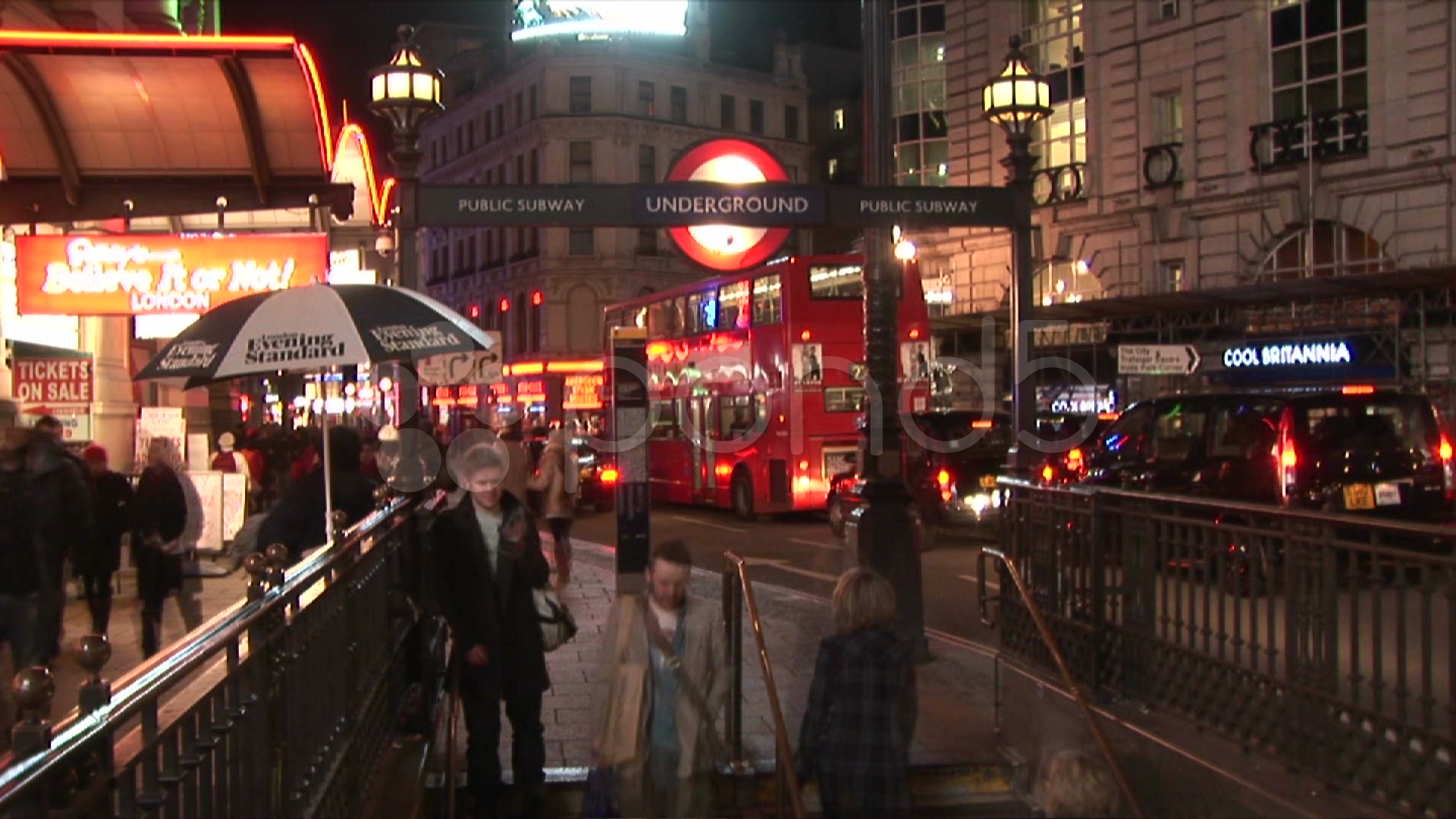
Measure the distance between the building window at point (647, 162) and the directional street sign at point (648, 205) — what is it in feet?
171

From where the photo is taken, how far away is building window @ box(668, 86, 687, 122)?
6300cm

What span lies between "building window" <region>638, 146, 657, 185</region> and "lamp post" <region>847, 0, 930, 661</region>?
51.2 meters

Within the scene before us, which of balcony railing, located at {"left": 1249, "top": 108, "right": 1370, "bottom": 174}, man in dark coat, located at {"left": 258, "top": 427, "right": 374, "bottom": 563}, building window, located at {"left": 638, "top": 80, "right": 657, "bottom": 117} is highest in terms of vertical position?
building window, located at {"left": 638, "top": 80, "right": 657, "bottom": 117}

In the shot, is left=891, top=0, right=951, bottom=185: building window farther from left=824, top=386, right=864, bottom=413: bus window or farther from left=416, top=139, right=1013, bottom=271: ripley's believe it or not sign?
left=416, top=139, right=1013, bottom=271: ripley's believe it or not sign

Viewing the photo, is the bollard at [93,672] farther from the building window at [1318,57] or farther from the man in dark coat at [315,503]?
the building window at [1318,57]

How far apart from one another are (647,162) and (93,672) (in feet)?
197

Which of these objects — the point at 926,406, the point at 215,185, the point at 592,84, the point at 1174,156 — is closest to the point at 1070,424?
the point at 926,406

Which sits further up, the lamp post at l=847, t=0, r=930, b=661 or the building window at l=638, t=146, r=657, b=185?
the building window at l=638, t=146, r=657, b=185

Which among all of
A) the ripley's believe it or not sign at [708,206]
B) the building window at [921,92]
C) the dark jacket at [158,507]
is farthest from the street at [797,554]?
the building window at [921,92]

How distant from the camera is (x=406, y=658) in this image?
333 inches

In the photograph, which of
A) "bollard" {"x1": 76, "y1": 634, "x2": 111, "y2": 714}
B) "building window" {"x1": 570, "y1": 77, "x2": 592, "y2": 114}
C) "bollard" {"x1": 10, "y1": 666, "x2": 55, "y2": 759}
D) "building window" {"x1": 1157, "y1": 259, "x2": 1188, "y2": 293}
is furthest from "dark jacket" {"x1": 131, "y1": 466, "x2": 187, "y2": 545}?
"building window" {"x1": 570, "y1": 77, "x2": 592, "y2": 114}

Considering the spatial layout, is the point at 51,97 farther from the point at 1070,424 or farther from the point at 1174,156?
the point at 1174,156

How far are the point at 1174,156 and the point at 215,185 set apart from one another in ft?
91.0

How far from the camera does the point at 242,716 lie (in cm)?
387
